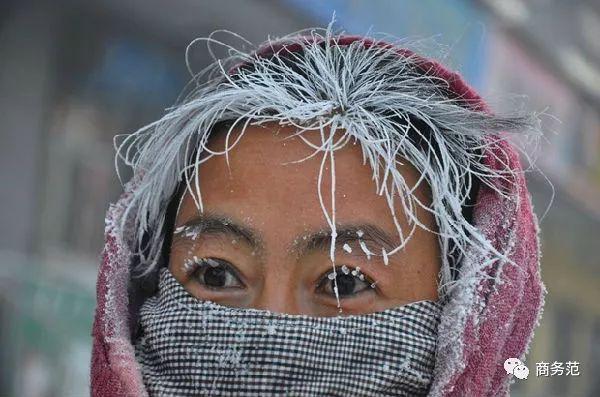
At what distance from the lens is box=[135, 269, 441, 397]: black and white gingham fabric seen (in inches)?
71.1

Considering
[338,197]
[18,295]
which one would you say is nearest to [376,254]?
[338,197]

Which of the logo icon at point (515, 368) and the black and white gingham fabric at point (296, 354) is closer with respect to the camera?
the black and white gingham fabric at point (296, 354)

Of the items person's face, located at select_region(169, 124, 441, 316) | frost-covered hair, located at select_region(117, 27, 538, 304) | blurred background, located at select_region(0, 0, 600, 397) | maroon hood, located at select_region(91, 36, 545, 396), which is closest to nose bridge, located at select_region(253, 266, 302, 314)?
person's face, located at select_region(169, 124, 441, 316)

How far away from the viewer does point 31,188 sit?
7.08 m

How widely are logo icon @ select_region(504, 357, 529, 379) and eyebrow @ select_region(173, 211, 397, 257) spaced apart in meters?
0.29

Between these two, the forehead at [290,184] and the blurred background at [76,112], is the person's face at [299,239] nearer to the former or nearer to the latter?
the forehead at [290,184]

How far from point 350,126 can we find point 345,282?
281 millimetres

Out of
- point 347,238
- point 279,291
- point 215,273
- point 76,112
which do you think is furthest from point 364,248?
point 76,112

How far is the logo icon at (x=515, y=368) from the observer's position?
1.91 meters

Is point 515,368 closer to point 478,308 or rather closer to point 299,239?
point 478,308

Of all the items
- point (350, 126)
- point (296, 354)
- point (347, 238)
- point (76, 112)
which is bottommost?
point (296, 354)

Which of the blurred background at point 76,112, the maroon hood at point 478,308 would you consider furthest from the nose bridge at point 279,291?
the blurred background at point 76,112

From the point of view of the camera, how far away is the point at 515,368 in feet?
6.29


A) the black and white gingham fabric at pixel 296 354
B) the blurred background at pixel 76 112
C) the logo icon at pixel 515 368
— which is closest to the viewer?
the black and white gingham fabric at pixel 296 354
